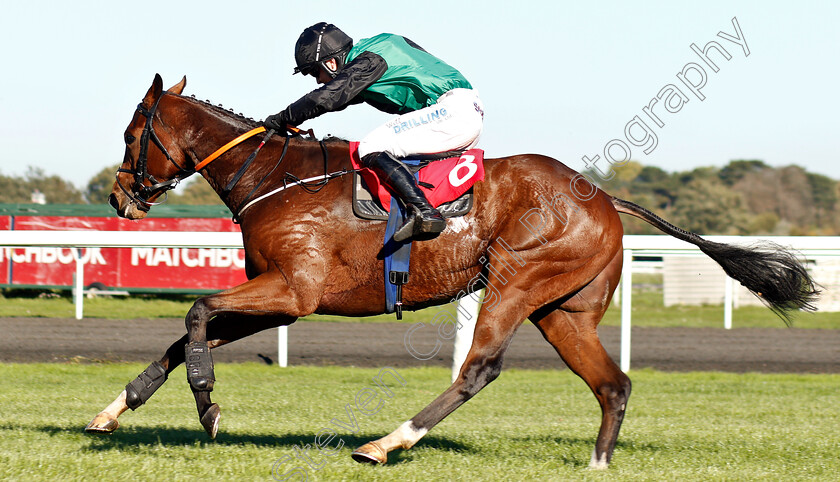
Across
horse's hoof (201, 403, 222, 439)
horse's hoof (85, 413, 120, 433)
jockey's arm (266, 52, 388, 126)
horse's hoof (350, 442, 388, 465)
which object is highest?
jockey's arm (266, 52, 388, 126)

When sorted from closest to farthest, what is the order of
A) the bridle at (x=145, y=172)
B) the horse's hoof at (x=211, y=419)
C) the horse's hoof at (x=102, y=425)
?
the horse's hoof at (x=211, y=419), the horse's hoof at (x=102, y=425), the bridle at (x=145, y=172)

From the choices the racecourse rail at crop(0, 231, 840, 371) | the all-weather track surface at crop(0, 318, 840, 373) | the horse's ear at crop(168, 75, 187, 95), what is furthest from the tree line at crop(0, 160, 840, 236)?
the horse's ear at crop(168, 75, 187, 95)

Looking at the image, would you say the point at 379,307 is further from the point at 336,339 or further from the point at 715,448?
the point at 336,339

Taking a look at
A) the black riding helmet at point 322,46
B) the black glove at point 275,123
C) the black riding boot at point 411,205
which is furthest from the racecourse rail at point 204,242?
the black riding boot at point 411,205

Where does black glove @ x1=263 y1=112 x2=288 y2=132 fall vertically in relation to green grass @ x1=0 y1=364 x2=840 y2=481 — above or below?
above

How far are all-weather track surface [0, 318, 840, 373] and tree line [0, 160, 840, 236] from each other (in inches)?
844

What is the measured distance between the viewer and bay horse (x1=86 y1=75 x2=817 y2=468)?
13.5ft

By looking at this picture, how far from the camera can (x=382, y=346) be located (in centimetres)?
988

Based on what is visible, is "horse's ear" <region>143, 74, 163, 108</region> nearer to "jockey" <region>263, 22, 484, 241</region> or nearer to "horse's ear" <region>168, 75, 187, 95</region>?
"horse's ear" <region>168, 75, 187, 95</region>

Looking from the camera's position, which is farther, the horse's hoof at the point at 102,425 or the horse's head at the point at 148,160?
the horse's head at the point at 148,160

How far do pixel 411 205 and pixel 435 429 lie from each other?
1982 millimetres

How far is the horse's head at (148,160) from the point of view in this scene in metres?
4.58

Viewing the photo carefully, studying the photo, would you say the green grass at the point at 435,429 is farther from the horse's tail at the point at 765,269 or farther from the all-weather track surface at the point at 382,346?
the horse's tail at the point at 765,269

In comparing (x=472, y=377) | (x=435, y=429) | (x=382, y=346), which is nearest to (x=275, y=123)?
(x=472, y=377)
